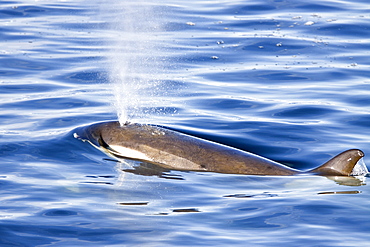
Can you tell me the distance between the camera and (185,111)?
11.4 metres

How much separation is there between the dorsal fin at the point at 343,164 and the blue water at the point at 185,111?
0.17m

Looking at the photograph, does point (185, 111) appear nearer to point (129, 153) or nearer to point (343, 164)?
point (129, 153)

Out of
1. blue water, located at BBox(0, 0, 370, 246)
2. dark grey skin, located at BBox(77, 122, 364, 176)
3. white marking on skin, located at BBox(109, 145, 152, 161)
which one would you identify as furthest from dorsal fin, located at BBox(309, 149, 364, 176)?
white marking on skin, located at BBox(109, 145, 152, 161)

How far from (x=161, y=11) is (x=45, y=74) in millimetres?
7991

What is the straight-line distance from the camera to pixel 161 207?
687 centimetres

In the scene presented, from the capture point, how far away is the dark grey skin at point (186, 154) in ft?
25.9

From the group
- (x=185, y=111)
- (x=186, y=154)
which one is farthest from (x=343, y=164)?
(x=185, y=111)

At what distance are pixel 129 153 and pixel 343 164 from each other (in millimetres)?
2542

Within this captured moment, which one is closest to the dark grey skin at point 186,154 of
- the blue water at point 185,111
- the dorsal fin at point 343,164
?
the dorsal fin at point 343,164

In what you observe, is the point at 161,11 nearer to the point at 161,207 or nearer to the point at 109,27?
the point at 109,27

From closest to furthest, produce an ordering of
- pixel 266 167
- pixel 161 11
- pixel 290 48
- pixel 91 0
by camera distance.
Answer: pixel 266 167 → pixel 290 48 → pixel 161 11 → pixel 91 0

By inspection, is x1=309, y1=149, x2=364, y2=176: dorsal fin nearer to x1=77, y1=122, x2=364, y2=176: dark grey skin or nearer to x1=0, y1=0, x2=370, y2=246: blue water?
x1=77, y1=122, x2=364, y2=176: dark grey skin

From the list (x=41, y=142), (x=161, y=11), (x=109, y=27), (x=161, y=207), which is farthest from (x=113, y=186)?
(x=161, y=11)

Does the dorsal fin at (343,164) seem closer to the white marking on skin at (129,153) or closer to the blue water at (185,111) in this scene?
the blue water at (185,111)
